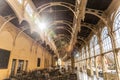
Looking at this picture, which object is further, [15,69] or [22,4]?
[15,69]

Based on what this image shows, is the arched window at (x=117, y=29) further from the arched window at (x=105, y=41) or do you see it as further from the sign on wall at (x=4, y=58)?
the sign on wall at (x=4, y=58)

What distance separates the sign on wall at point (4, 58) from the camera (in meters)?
8.24

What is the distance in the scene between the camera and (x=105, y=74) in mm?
9617

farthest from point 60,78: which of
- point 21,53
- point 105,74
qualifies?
point 21,53

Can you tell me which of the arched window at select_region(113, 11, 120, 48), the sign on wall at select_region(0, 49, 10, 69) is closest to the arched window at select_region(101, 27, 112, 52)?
the arched window at select_region(113, 11, 120, 48)

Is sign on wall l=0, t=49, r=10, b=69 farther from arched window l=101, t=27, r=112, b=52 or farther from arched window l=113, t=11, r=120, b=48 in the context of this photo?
arched window l=113, t=11, r=120, b=48

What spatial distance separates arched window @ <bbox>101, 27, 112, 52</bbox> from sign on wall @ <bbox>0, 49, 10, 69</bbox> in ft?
26.1

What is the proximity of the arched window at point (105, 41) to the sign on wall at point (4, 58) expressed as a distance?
313 inches

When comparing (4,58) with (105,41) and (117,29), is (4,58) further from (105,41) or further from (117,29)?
(117,29)

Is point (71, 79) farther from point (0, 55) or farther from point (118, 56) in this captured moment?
point (0, 55)

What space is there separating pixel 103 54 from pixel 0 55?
8274mm

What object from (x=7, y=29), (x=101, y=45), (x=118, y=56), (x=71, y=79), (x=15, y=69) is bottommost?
(x=71, y=79)

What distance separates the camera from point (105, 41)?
9.60 m

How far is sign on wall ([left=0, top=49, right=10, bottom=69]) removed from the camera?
824cm
